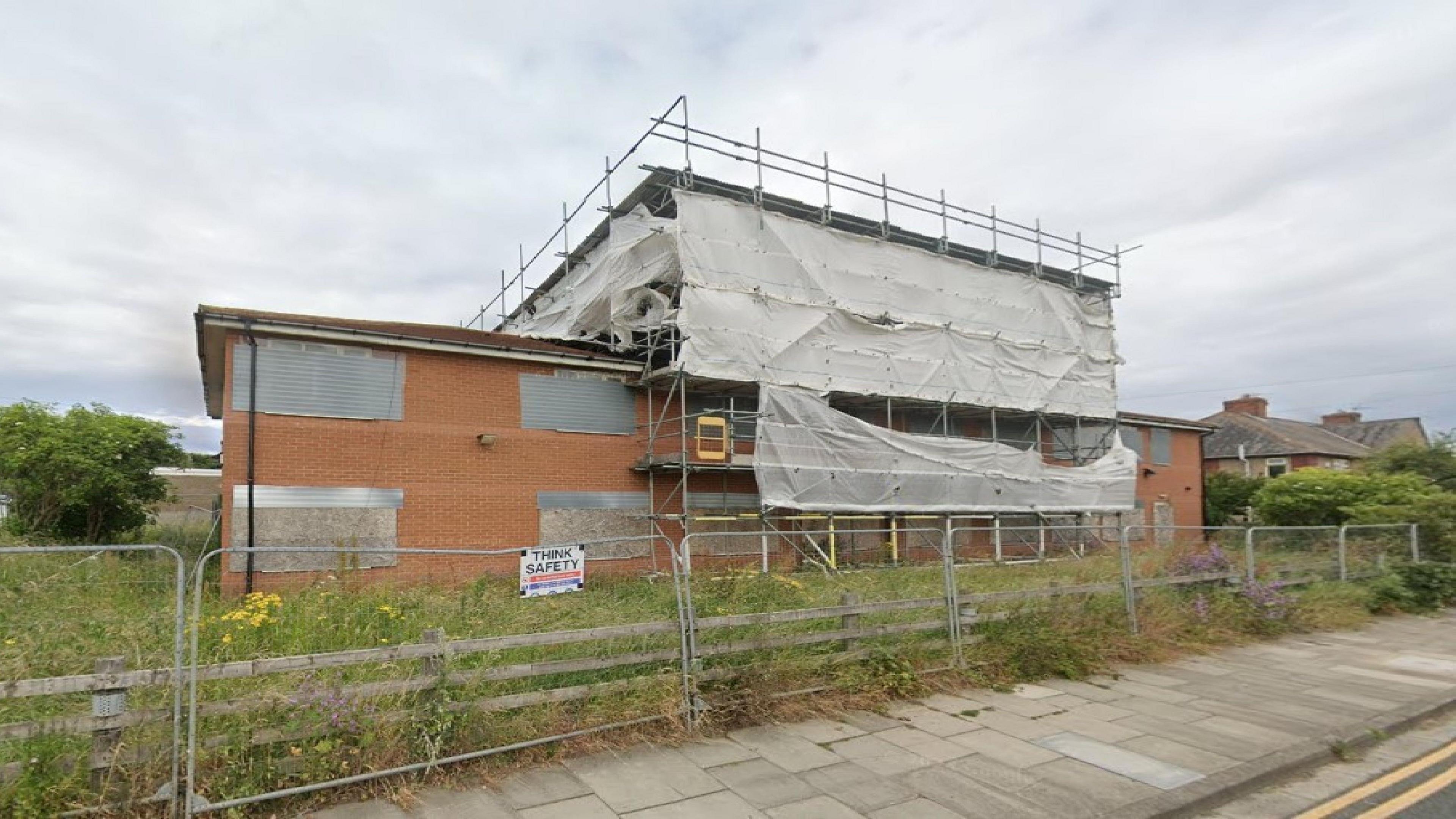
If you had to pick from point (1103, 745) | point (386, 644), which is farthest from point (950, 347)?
point (386, 644)

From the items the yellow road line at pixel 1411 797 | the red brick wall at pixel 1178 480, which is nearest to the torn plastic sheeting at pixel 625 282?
the yellow road line at pixel 1411 797

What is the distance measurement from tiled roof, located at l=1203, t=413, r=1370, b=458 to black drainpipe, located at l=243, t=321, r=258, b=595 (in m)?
42.3

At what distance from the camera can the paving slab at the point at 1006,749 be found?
18.9 ft

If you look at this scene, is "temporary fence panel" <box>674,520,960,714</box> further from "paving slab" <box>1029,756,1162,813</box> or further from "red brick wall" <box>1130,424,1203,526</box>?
"red brick wall" <box>1130,424,1203,526</box>

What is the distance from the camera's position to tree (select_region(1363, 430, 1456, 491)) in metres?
26.0

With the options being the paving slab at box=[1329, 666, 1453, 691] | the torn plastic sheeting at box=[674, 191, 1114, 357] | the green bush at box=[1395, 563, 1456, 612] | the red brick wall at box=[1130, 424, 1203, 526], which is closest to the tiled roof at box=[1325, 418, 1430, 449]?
the red brick wall at box=[1130, 424, 1203, 526]

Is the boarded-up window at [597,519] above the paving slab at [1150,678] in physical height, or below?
above

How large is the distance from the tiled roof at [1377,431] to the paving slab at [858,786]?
193 feet

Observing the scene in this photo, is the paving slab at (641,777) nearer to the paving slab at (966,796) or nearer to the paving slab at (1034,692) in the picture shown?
the paving slab at (966,796)

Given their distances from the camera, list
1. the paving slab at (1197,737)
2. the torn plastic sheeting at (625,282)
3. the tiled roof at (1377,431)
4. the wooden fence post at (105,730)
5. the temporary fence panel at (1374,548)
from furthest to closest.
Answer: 1. the tiled roof at (1377,431)
2. the torn plastic sheeting at (625,282)
3. the temporary fence panel at (1374,548)
4. the paving slab at (1197,737)
5. the wooden fence post at (105,730)

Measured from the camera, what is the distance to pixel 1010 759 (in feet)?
19.0

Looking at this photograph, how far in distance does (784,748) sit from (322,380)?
1109cm

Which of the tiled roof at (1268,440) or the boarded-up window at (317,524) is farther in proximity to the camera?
the tiled roof at (1268,440)

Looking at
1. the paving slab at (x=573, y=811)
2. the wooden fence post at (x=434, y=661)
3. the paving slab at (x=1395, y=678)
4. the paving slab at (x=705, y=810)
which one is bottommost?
the paving slab at (x=1395, y=678)
